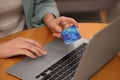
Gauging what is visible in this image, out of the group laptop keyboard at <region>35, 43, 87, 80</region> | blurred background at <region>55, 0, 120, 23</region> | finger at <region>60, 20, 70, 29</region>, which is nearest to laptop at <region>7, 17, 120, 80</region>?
laptop keyboard at <region>35, 43, 87, 80</region>

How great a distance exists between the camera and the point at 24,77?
978mm

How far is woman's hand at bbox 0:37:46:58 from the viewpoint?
1104 millimetres

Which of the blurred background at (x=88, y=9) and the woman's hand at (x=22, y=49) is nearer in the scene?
the woman's hand at (x=22, y=49)

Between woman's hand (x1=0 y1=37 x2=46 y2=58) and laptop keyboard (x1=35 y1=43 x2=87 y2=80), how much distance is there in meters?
0.10

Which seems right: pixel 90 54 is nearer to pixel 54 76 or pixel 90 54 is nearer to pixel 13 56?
pixel 54 76

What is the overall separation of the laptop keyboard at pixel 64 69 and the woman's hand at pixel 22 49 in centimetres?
10

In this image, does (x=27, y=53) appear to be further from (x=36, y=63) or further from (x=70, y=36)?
(x=70, y=36)

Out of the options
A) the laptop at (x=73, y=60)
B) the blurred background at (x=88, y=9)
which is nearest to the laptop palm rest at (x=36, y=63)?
the laptop at (x=73, y=60)

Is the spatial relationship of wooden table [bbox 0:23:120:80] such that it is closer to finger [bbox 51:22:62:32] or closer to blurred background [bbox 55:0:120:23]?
finger [bbox 51:22:62:32]

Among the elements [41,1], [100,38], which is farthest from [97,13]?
[100,38]

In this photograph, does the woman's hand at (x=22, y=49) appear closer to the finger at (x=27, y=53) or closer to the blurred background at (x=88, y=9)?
the finger at (x=27, y=53)

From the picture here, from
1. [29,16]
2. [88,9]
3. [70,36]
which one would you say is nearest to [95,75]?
[70,36]

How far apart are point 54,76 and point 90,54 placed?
20cm

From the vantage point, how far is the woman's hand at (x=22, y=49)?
43.4 inches
